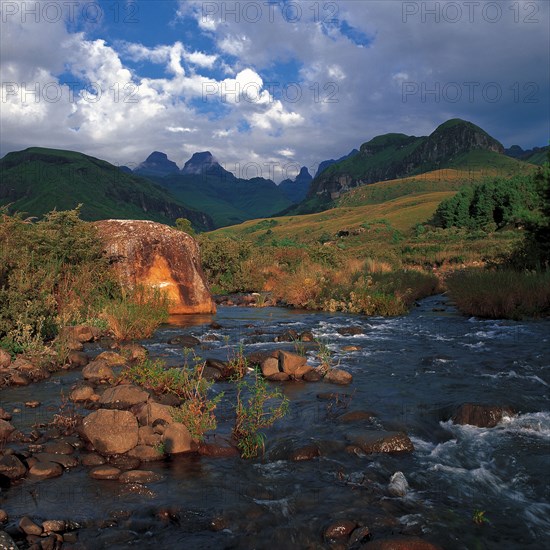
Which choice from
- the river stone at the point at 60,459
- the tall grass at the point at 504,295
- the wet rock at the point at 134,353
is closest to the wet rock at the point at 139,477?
the river stone at the point at 60,459

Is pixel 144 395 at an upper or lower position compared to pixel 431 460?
upper

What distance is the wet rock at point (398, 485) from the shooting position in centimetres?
552

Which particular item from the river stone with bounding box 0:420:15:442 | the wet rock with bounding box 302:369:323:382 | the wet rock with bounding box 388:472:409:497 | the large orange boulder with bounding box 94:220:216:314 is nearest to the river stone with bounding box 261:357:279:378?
the wet rock with bounding box 302:369:323:382

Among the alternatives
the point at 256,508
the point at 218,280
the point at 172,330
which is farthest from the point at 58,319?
the point at 218,280

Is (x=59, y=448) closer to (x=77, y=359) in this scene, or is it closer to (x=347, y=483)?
(x=347, y=483)

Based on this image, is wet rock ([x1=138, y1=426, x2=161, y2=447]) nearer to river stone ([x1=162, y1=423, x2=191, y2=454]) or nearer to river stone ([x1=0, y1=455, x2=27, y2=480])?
river stone ([x1=162, y1=423, x2=191, y2=454])

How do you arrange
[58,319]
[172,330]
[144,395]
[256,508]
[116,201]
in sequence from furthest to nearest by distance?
[116,201] < [172,330] < [58,319] < [144,395] < [256,508]

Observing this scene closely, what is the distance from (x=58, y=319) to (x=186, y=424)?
7.99m

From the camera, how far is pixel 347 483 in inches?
227

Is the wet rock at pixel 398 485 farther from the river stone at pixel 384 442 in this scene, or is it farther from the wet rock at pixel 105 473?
the wet rock at pixel 105 473

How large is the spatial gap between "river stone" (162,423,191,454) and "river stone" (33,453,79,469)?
1144mm

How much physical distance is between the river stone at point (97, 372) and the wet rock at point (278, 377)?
3.20 meters

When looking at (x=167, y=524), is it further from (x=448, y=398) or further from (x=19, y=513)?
(x=448, y=398)

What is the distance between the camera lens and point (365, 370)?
434 inches
